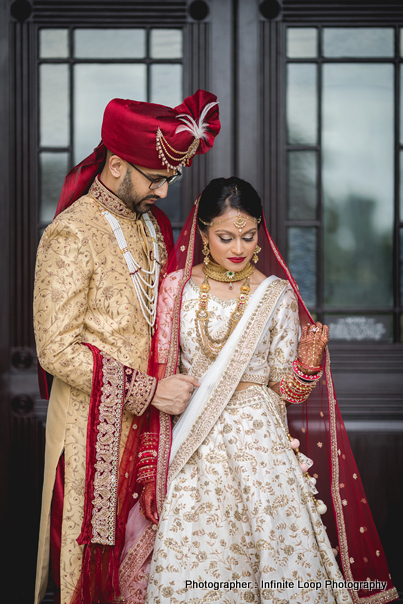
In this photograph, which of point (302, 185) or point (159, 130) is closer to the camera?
point (159, 130)

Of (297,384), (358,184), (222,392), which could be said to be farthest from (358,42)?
(222,392)

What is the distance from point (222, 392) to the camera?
6.98ft

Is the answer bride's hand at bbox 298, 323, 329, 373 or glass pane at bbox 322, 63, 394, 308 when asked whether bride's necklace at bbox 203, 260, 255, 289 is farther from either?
glass pane at bbox 322, 63, 394, 308

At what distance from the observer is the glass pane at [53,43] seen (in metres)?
3.04

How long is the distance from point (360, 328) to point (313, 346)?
3.72 feet

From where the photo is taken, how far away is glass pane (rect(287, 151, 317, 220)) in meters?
3.10

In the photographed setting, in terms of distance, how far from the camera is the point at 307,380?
211cm

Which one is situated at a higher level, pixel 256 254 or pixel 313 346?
pixel 256 254

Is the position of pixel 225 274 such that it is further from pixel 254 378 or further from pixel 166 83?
pixel 166 83

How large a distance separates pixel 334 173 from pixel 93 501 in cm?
213

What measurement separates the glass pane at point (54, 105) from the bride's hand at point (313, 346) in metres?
1.80

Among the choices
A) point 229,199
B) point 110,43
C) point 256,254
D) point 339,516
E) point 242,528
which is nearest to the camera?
point 242,528

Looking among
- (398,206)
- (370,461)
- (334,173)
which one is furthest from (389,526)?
(334,173)

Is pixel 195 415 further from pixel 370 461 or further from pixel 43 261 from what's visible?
pixel 370 461
